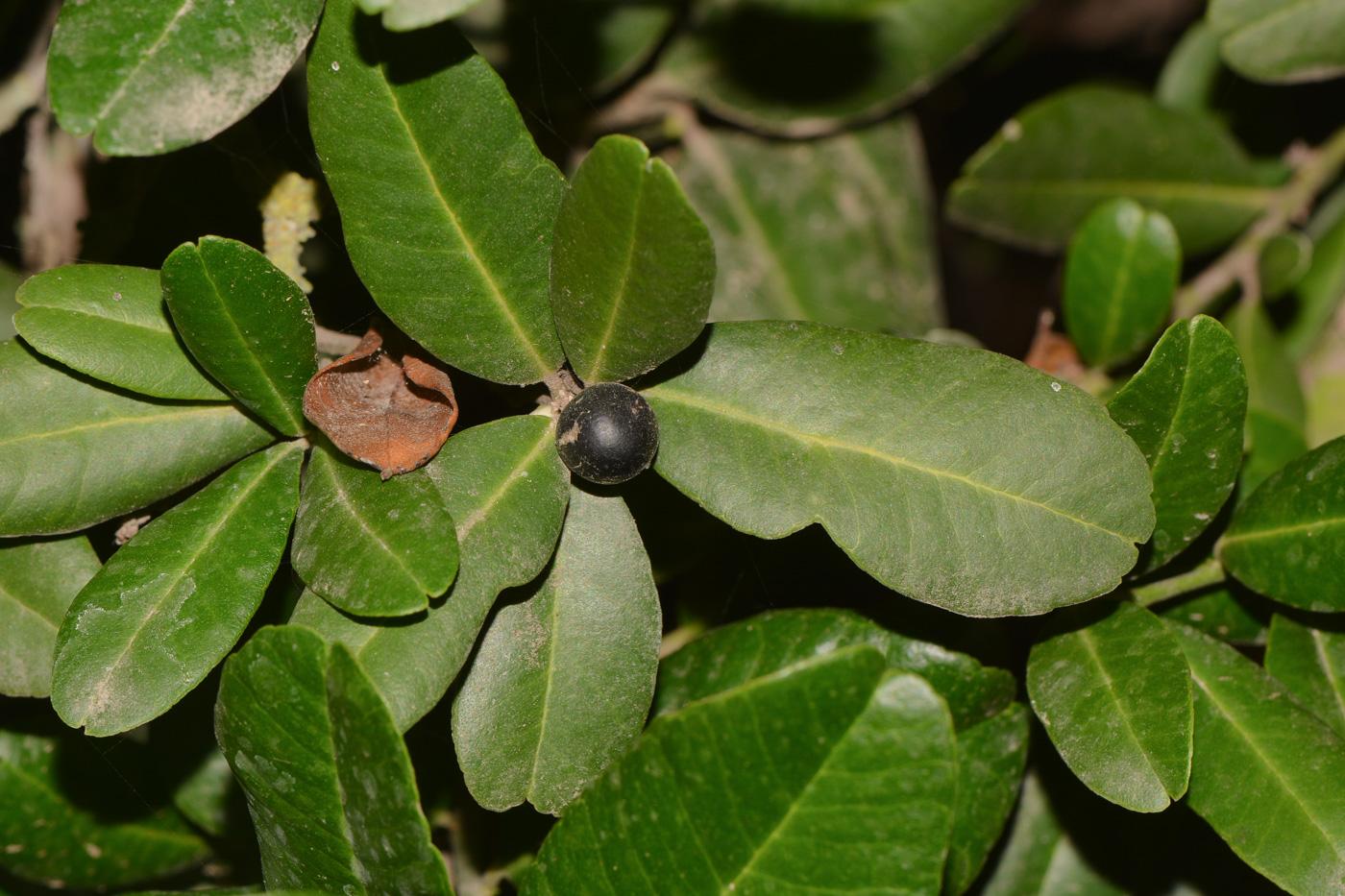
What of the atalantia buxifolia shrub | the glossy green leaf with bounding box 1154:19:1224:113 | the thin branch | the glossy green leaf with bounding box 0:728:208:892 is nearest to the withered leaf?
the atalantia buxifolia shrub

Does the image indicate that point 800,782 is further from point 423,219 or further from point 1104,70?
point 1104,70

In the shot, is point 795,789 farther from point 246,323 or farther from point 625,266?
point 246,323

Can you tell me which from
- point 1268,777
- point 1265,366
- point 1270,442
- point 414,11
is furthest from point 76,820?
point 1265,366

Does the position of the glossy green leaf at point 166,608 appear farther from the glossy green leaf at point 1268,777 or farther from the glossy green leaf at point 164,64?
the glossy green leaf at point 1268,777

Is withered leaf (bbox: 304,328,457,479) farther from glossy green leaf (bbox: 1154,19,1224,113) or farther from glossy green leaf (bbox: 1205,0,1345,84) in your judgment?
glossy green leaf (bbox: 1154,19,1224,113)

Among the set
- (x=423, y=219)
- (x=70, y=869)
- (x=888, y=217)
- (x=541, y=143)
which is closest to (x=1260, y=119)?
(x=888, y=217)
